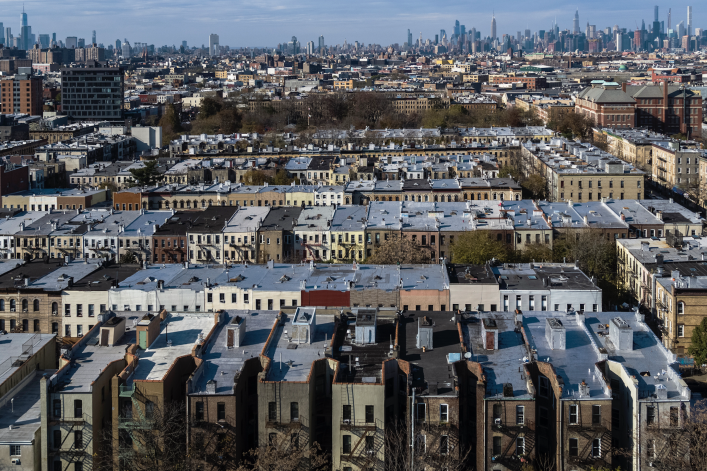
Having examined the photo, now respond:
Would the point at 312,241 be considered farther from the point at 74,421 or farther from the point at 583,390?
the point at 583,390

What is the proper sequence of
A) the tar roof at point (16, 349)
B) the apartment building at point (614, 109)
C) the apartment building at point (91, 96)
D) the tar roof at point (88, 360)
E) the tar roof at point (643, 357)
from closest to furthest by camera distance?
the tar roof at point (643, 357)
the tar roof at point (88, 360)
the tar roof at point (16, 349)
the apartment building at point (614, 109)
the apartment building at point (91, 96)

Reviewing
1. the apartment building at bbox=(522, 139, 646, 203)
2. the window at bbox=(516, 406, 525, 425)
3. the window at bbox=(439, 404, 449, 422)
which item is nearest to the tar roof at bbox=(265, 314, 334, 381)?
the window at bbox=(439, 404, 449, 422)

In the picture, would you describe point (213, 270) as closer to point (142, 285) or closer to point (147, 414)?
point (142, 285)

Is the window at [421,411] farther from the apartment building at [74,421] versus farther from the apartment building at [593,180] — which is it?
the apartment building at [593,180]

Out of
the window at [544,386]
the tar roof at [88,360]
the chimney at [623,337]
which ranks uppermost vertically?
the chimney at [623,337]

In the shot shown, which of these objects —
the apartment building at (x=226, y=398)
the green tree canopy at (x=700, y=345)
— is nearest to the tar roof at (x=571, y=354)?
the green tree canopy at (x=700, y=345)
